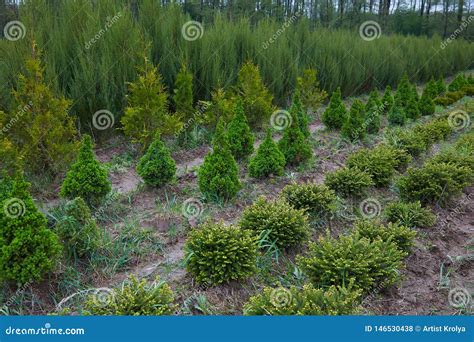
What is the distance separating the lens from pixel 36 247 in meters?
3.23

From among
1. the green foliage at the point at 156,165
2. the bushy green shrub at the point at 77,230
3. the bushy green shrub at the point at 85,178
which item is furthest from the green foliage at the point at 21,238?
the green foliage at the point at 156,165

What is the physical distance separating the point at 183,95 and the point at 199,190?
2.86 metres

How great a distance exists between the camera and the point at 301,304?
2.88m

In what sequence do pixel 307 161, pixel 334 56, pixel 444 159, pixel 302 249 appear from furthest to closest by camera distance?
pixel 334 56 < pixel 307 161 < pixel 444 159 < pixel 302 249

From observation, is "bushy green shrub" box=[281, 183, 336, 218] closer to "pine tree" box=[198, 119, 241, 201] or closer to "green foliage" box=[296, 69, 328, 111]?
"pine tree" box=[198, 119, 241, 201]

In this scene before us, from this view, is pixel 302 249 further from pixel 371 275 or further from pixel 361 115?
pixel 361 115

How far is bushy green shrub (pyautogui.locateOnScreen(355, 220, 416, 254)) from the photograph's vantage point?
413 cm

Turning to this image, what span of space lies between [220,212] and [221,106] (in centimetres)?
308

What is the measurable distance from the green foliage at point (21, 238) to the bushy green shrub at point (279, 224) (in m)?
1.87

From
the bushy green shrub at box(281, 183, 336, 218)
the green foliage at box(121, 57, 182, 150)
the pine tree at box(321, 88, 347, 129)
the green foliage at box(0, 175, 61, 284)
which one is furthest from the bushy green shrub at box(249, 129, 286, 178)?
the pine tree at box(321, 88, 347, 129)

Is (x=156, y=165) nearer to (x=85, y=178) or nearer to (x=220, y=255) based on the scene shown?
(x=85, y=178)

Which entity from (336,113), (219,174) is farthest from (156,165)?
(336,113)

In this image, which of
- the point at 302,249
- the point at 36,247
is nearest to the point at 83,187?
the point at 36,247

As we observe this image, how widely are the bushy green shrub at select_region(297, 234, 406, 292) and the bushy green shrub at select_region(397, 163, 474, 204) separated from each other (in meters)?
1.98
